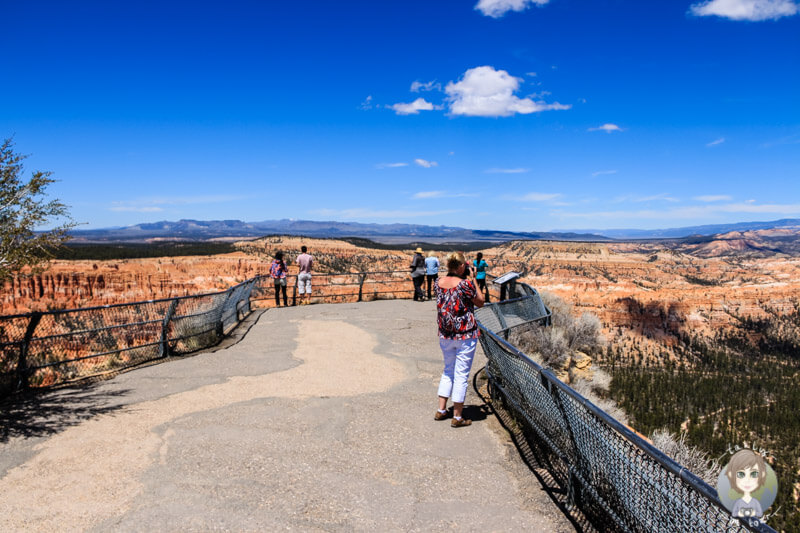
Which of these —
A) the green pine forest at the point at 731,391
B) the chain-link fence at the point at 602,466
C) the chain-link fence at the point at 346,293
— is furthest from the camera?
the green pine forest at the point at 731,391

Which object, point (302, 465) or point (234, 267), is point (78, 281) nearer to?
point (234, 267)

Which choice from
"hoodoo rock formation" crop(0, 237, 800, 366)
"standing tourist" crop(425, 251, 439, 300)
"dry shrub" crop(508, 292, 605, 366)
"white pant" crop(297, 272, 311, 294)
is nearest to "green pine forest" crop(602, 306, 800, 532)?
"hoodoo rock formation" crop(0, 237, 800, 366)

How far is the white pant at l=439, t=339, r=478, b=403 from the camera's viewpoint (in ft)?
18.8

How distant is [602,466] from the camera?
3883mm

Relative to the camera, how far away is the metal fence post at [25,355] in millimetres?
7216

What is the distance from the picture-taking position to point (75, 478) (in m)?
4.64

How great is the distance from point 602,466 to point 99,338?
339 inches

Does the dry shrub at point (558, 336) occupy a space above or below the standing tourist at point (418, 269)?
below

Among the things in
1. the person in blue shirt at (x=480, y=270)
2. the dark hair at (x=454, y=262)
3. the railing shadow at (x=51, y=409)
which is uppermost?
the dark hair at (x=454, y=262)

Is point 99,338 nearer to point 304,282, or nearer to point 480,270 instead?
point 304,282

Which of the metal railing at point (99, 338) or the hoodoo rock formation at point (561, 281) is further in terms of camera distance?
the hoodoo rock formation at point (561, 281)

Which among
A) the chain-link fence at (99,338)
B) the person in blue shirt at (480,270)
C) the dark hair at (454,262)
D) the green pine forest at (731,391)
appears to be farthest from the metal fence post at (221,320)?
the green pine forest at (731,391)

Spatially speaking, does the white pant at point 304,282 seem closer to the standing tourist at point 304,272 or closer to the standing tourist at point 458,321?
the standing tourist at point 304,272

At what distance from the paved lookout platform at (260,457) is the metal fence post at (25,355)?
0.47 meters
